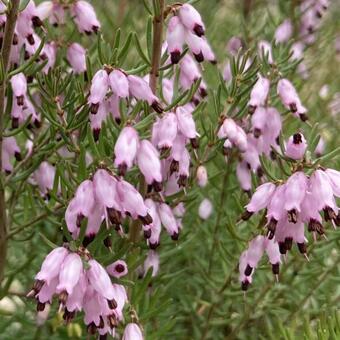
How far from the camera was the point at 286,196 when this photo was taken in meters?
1.88

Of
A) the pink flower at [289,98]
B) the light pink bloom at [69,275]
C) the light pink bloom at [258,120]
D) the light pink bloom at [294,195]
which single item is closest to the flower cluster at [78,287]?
the light pink bloom at [69,275]

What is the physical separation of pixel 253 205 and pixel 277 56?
2.74ft

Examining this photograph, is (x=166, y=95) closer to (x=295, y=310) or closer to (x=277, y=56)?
(x=277, y=56)

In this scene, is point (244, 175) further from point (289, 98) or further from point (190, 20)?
point (190, 20)

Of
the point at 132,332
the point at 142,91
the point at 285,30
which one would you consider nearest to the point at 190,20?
the point at 142,91

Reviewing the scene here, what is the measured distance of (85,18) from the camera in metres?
2.42

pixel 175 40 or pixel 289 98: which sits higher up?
pixel 175 40

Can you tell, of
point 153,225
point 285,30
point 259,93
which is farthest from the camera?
point 285,30

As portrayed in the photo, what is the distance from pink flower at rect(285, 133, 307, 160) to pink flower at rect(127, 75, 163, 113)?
37cm

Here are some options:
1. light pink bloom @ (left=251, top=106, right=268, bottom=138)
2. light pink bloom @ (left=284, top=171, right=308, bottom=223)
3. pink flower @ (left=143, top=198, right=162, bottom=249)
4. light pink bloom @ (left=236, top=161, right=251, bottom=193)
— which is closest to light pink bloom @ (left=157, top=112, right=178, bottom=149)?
pink flower @ (left=143, top=198, right=162, bottom=249)

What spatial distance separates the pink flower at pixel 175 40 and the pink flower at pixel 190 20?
18 millimetres

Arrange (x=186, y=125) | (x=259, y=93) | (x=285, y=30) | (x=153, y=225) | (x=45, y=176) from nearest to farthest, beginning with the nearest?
1. (x=186, y=125)
2. (x=153, y=225)
3. (x=259, y=93)
4. (x=45, y=176)
5. (x=285, y=30)

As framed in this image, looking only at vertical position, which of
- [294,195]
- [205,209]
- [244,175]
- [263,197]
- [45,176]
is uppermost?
[294,195]

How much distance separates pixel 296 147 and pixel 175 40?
46 cm
